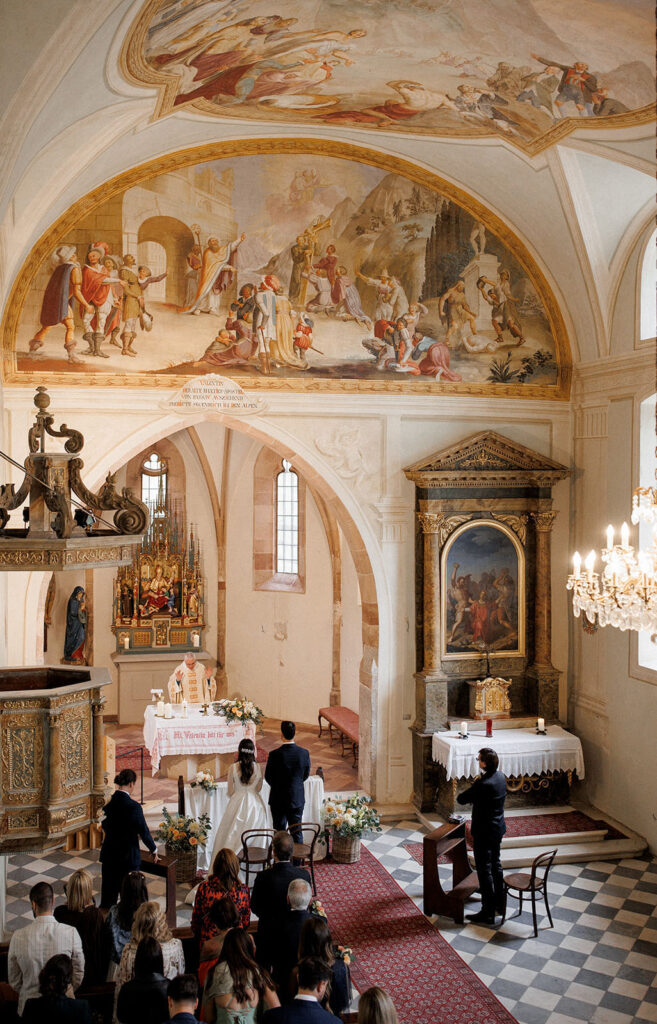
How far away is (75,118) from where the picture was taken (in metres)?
8.11

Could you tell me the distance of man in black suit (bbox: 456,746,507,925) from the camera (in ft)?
30.2

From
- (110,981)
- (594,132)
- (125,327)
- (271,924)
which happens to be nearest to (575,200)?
(594,132)

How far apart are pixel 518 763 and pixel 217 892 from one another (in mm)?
6498

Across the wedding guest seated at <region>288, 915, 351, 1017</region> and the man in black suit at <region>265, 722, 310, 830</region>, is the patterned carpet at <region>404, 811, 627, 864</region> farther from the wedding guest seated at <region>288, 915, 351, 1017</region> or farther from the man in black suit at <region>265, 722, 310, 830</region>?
the wedding guest seated at <region>288, 915, 351, 1017</region>

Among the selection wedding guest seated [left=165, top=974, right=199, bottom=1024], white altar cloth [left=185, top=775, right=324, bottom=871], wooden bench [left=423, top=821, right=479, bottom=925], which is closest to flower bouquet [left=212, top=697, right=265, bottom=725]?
white altar cloth [left=185, top=775, right=324, bottom=871]

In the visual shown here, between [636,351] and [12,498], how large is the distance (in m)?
8.24

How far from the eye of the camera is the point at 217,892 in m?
6.48

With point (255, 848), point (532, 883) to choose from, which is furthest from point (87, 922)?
point (532, 883)

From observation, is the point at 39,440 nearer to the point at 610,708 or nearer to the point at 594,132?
the point at 594,132

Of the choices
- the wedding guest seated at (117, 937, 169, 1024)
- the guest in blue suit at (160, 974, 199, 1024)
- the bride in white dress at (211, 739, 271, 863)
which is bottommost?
the bride in white dress at (211, 739, 271, 863)

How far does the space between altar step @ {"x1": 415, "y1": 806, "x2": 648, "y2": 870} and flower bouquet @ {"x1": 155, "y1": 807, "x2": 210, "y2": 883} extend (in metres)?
3.42

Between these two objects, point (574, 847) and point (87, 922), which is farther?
point (574, 847)

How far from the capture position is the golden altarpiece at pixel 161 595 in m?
17.5

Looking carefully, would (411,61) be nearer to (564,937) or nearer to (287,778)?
(287,778)
